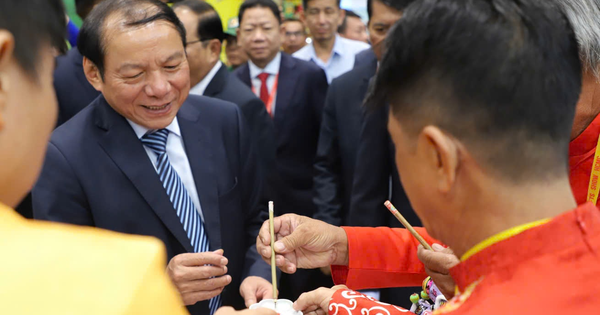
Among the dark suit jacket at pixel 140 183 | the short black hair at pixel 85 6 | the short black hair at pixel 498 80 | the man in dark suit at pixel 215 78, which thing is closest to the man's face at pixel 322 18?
the man in dark suit at pixel 215 78

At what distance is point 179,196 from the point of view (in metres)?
2.04

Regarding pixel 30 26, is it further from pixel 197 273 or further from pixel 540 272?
pixel 197 273

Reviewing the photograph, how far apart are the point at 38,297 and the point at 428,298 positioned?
116 centimetres

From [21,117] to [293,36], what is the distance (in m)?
5.63

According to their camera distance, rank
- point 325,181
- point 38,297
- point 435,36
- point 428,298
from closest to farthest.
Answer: point 38,297, point 435,36, point 428,298, point 325,181

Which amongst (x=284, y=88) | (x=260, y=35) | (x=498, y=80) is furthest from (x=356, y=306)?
(x=260, y=35)

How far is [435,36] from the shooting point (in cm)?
97

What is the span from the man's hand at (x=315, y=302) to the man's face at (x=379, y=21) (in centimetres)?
163

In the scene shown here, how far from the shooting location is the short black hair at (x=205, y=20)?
3623 millimetres

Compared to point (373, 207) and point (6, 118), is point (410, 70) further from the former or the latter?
point (373, 207)

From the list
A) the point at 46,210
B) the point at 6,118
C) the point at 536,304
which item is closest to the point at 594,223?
the point at 536,304

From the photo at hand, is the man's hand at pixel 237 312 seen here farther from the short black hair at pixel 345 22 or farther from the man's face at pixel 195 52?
the short black hair at pixel 345 22

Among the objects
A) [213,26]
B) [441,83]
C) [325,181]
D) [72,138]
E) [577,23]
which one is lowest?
[325,181]

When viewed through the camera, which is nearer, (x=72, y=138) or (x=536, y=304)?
(x=536, y=304)
